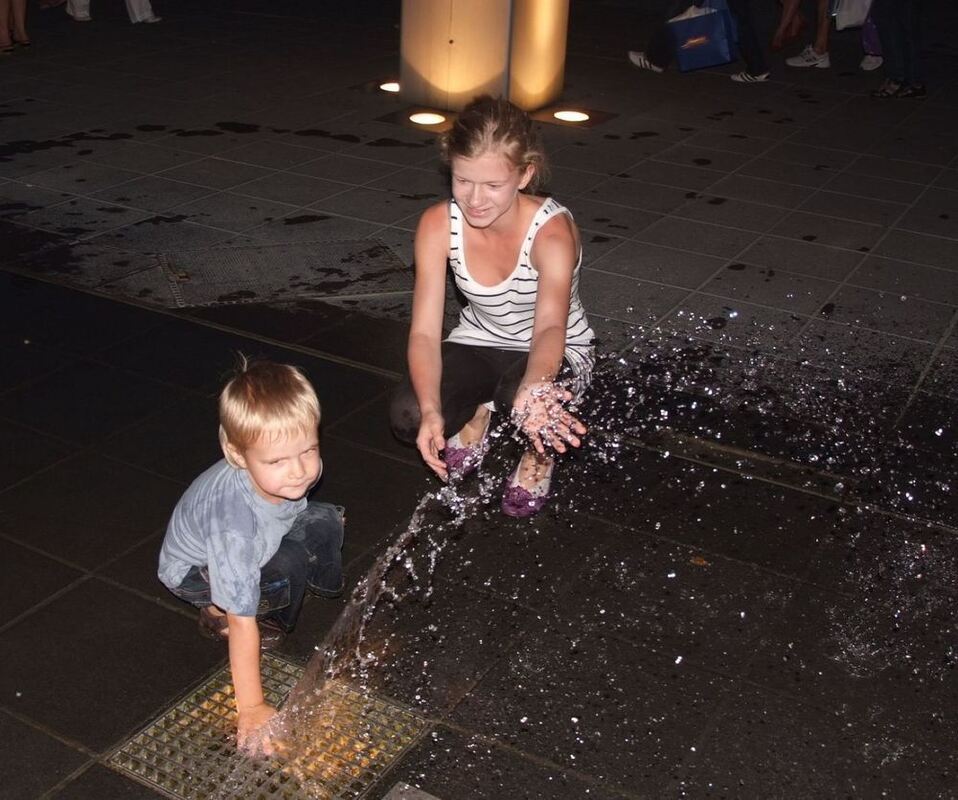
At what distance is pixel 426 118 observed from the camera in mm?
9555

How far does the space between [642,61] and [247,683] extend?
10076 millimetres

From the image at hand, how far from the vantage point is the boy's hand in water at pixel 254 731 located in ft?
9.69

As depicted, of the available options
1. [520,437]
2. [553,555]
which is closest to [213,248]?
[520,437]

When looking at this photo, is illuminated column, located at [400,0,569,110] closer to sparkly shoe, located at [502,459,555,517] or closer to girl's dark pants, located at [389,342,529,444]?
girl's dark pants, located at [389,342,529,444]

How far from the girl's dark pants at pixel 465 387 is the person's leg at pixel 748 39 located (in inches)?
312

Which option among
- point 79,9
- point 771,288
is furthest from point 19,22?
point 771,288

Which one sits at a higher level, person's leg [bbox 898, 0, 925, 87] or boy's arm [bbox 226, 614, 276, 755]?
person's leg [bbox 898, 0, 925, 87]

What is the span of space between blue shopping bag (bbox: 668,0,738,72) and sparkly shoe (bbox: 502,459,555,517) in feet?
24.6

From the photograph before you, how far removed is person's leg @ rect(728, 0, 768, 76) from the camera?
11.0 m

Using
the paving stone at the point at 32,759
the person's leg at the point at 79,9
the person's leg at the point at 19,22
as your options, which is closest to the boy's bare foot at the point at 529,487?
the paving stone at the point at 32,759

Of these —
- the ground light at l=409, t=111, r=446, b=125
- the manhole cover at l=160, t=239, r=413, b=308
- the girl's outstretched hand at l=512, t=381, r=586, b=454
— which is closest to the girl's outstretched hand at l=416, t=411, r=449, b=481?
the girl's outstretched hand at l=512, t=381, r=586, b=454

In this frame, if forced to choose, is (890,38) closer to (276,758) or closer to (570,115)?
(570,115)

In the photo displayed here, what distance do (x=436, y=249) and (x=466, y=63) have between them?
612cm

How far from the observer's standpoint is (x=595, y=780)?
115 inches
